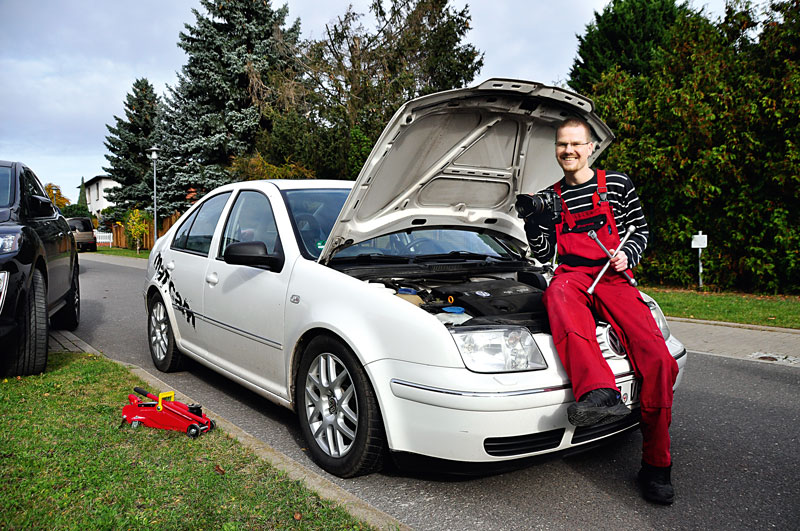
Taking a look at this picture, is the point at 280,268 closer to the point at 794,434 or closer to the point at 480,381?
the point at 480,381

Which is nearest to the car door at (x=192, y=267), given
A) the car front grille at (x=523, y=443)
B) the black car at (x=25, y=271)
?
the black car at (x=25, y=271)

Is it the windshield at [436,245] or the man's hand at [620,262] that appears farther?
the windshield at [436,245]

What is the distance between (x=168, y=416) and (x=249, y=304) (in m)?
0.82

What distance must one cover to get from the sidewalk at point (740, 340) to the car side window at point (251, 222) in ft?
16.7

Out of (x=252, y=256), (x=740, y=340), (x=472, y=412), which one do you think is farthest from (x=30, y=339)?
(x=740, y=340)

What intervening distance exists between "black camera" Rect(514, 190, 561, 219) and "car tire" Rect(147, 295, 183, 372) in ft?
10.3

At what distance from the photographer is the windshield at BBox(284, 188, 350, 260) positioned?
3.81 metres

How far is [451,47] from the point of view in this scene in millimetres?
24672

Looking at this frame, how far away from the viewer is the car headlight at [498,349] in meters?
2.76

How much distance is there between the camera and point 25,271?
4.88m

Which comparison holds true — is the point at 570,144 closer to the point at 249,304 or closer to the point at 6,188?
the point at 249,304

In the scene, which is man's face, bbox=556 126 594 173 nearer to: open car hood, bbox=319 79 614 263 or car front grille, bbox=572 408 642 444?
open car hood, bbox=319 79 614 263

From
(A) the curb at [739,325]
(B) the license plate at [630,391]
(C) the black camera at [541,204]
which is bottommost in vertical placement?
(A) the curb at [739,325]

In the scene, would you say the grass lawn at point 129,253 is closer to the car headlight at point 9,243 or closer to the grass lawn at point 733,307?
the grass lawn at point 733,307
